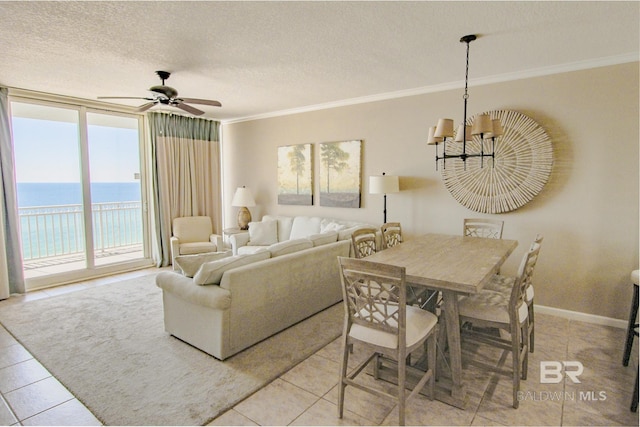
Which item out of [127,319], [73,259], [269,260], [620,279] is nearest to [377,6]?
[269,260]

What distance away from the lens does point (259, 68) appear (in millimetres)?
3502

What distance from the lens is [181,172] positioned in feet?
19.8

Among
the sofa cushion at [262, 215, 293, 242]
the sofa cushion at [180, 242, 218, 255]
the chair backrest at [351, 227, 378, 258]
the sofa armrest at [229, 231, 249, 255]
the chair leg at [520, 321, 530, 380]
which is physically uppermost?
the chair backrest at [351, 227, 378, 258]

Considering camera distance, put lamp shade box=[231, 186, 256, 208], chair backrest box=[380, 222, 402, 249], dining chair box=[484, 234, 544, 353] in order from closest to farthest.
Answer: dining chair box=[484, 234, 544, 353] → chair backrest box=[380, 222, 402, 249] → lamp shade box=[231, 186, 256, 208]

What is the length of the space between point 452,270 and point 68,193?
237 inches

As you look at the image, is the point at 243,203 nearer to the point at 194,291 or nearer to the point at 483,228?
the point at 194,291

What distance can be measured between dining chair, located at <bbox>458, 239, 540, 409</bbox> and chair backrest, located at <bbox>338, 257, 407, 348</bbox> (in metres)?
0.64

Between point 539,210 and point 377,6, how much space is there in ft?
9.18

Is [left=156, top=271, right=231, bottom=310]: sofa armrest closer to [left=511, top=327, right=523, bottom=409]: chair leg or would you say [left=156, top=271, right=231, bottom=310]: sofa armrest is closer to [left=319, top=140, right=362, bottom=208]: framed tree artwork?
[left=511, top=327, right=523, bottom=409]: chair leg

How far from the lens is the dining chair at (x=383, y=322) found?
187 cm

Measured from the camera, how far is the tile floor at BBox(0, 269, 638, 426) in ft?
6.75

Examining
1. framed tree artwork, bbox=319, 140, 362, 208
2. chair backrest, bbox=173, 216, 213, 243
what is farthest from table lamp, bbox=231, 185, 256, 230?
framed tree artwork, bbox=319, 140, 362, 208

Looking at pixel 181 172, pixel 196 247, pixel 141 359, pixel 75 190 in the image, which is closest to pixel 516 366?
pixel 141 359

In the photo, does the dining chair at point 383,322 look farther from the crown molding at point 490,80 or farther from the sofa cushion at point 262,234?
the sofa cushion at point 262,234
